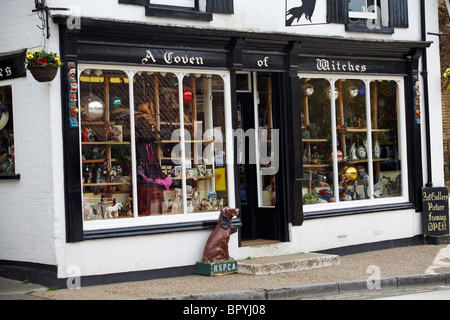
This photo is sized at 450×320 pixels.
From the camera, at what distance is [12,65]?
35.1ft

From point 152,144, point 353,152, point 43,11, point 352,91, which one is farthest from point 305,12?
point 43,11

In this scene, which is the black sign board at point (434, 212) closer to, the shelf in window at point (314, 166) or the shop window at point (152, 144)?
the shelf in window at point (314, 166)

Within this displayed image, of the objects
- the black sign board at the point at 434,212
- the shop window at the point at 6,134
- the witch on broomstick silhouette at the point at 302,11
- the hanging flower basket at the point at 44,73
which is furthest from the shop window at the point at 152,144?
the black sign board at the point at 434,212

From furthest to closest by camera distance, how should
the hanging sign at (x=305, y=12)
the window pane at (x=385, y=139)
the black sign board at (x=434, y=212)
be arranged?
the black sign board at (x=434, y=212), the window pane at (x=385, y=139), the hanging sign at (x=305, y=12)

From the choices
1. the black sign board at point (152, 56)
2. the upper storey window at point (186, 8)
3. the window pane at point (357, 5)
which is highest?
the window pane at point (357, 5)

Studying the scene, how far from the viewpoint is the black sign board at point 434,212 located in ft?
46.3

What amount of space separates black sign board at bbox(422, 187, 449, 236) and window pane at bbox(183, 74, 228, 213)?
14.8ft

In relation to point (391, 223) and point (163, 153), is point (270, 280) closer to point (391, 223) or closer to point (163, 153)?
point (163, 153)

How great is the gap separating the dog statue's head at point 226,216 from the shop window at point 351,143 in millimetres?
2198

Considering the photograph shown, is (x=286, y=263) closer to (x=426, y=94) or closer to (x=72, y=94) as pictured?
(x=72, y=94)

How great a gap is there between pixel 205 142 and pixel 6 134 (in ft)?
10.3

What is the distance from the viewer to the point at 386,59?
Answer: 45.6ft
